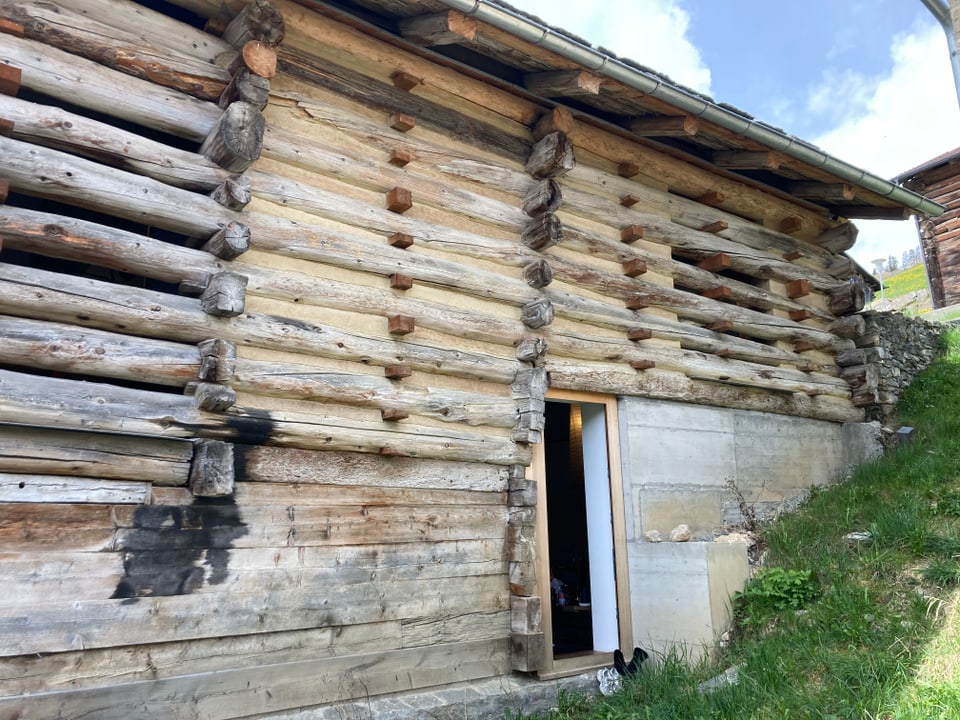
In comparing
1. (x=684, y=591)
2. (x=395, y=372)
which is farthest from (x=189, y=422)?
(x=684, y=591)

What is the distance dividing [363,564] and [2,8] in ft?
13.1

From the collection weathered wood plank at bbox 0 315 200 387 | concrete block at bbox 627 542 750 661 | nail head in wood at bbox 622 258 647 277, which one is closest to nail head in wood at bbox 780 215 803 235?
nail head in wood at bbox 622 258 647 277

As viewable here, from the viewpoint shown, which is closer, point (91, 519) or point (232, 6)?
point (91, 519)

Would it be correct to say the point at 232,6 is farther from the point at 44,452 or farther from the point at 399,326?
the point at 44,452

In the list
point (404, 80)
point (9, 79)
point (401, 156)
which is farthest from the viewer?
point (404, 80)

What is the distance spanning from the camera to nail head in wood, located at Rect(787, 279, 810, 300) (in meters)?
9.28

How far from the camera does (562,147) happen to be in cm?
680

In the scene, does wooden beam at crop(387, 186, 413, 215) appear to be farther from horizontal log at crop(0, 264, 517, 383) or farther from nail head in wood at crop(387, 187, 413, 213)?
horizontal log at crop(0, 264, 517, 383)

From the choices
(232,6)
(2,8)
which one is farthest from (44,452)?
(232,6)

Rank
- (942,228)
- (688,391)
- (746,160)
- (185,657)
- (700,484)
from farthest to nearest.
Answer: (942,228) < (746,160) < (688,391) < (700,484) < (185,657)

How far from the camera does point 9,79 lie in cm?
430

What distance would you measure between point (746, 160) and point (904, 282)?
58224 millimetres

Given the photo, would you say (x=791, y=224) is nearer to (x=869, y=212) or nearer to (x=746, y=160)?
(x=869, y=212)

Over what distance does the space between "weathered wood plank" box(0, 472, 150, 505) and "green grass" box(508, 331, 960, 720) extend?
11.2 ft
